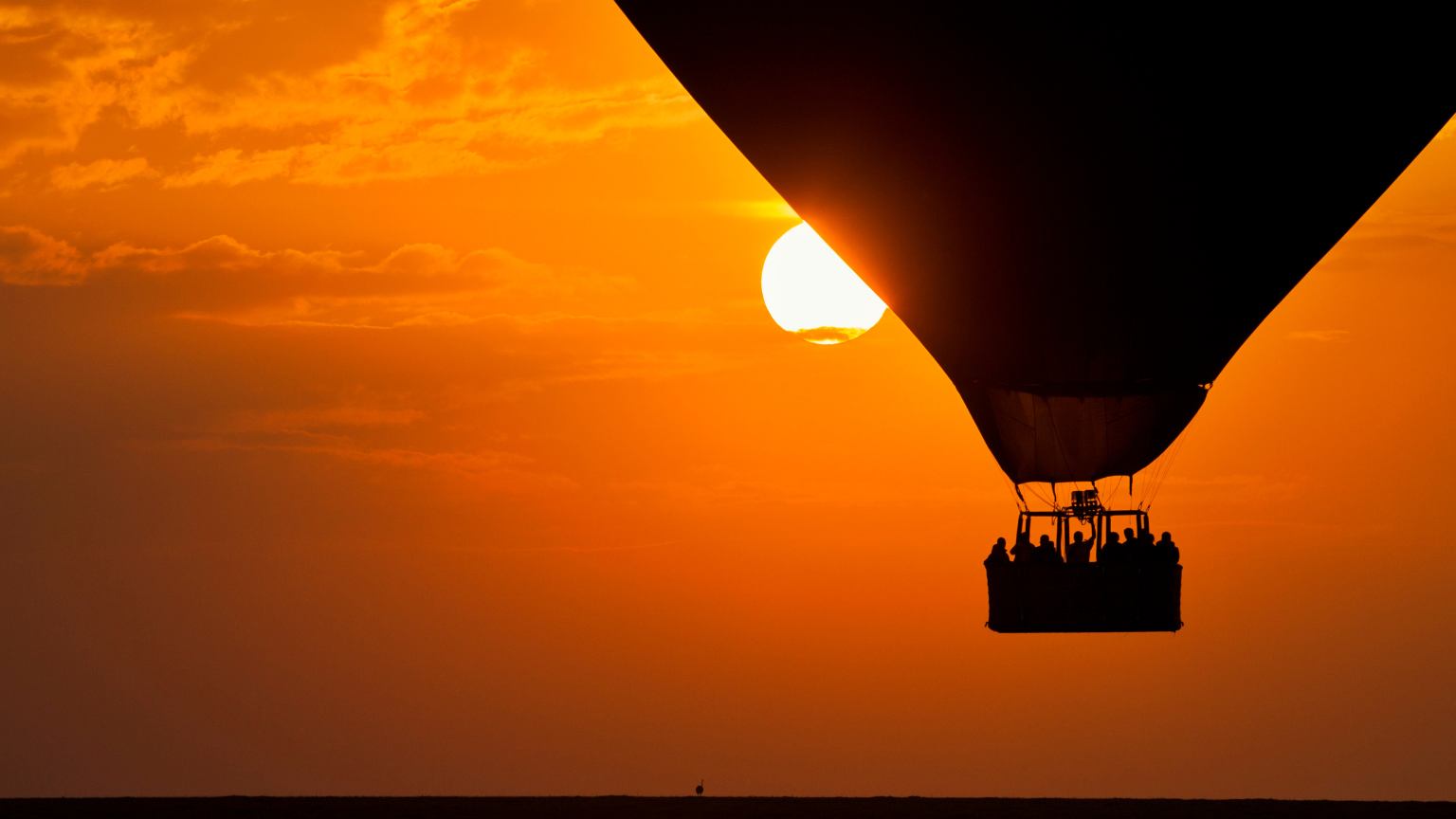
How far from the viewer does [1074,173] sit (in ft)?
82.6

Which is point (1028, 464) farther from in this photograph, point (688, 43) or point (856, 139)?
point (688, 43)

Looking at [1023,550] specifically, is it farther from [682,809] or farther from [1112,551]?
[682,809]

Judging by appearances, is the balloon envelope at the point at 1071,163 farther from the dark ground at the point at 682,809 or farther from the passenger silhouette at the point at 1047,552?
the dark ground at the point at 682,809

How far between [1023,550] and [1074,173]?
4.55 meters

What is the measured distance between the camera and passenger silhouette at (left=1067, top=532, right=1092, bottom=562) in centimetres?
2597

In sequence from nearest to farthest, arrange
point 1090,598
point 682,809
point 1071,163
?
point 1071,163
point 1090,598
point 682,809

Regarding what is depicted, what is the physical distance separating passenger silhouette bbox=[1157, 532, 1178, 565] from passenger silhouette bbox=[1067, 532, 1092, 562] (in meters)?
0.82

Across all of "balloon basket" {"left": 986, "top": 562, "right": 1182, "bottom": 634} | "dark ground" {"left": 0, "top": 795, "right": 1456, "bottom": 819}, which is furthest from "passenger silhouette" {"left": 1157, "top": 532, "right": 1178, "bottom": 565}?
"dark ground" {"left": 0, "top": 795, "right": 1456, "bottom": 819}

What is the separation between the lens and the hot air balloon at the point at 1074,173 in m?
23.9

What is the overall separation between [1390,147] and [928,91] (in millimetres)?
6147

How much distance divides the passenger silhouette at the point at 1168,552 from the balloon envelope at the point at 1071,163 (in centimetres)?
180

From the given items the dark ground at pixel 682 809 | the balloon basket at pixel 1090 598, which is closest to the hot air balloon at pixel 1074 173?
the balloon basket at pixel 1090 598

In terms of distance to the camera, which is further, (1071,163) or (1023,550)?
(1023,550)

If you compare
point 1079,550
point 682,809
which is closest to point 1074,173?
point 1079,550
